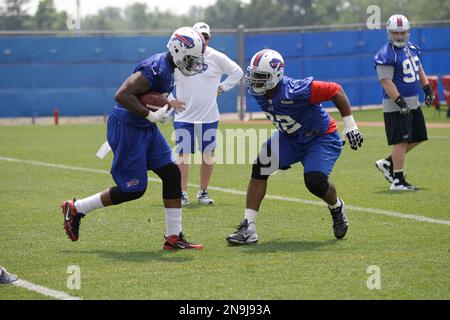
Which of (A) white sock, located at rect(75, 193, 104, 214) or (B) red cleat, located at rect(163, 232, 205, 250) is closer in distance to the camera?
(B) red cleat, located at rect(163, 232, 205, 250)

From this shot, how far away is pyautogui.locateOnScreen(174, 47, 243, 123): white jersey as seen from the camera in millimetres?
10578

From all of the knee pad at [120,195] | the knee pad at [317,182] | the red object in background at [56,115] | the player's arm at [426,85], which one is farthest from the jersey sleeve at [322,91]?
the red object in background at [56,115]

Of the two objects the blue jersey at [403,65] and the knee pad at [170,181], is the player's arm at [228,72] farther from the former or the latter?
the knee pad at [170,181]

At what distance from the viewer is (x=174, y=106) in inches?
292

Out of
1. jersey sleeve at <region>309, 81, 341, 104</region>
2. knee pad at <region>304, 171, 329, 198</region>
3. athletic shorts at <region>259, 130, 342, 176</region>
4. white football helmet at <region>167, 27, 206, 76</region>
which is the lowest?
knee pad at <region>304, 171, 329, 198</region>

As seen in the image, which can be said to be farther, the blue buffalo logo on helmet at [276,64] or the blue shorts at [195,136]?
the blue shorts at [195,136]

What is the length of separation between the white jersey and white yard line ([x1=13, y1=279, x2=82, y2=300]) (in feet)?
14.7

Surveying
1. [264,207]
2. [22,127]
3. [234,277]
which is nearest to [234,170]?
[264,207]

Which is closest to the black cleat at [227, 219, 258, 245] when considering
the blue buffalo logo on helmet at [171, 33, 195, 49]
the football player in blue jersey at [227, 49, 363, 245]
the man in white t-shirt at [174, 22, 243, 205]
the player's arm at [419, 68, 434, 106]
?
the football player in blue jersey at [227, 49, 363, 245]

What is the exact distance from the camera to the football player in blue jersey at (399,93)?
11039 millimetres

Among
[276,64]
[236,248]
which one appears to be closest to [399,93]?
[276,64]

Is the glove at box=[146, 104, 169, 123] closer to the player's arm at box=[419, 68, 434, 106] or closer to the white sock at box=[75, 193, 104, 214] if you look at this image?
the white sock at box=[75, 193, 104, 214]

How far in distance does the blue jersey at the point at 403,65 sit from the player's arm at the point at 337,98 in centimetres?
336
